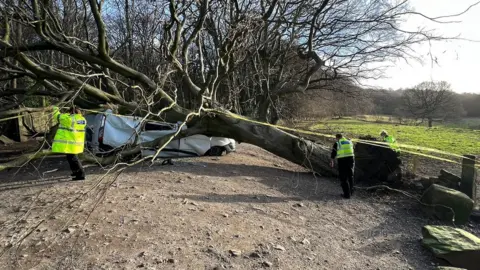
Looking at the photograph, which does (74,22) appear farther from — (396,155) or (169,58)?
(396,155)

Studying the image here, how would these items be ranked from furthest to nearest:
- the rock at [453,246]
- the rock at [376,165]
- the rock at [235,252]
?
the rock at [376,165] → the rock at [453,246] → the rock at [235,252]

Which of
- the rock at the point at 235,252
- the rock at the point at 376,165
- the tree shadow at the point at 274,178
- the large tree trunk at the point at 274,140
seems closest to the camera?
the rock at the point at 235,252

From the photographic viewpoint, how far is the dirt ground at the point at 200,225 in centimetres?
Answer: 429

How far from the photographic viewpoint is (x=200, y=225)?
17.0 feet

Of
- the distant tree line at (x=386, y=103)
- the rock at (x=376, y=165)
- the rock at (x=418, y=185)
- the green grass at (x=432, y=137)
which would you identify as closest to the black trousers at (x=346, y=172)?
the rock at (x=376, y=165)

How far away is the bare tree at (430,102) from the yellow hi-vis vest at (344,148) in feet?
132

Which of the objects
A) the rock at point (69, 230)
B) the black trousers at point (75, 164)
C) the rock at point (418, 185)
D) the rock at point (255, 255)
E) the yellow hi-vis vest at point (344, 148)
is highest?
the yellow hi-vis vest at point (344, 148)

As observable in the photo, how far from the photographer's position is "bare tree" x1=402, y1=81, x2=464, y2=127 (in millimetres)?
43562

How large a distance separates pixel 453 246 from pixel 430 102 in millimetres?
44675

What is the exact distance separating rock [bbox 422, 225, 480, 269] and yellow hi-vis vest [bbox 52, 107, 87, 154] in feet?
22.9

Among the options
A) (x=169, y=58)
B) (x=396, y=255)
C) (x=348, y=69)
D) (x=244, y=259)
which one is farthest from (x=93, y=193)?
(x=348, y=69)

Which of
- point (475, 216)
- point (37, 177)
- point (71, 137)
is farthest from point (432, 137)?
point (37, 177)

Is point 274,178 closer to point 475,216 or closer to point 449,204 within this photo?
point 449,204

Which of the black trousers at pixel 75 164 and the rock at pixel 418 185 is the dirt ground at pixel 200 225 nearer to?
the black trousers at pixel 75 164
